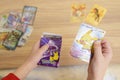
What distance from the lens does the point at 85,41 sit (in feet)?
3.80

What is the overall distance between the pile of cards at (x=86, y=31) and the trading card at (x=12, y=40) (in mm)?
271

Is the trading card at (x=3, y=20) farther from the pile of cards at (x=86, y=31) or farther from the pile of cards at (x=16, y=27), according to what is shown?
the pile of cards at (x=86, y=31)

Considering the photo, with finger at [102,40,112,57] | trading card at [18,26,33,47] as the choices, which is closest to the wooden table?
trading card at [18,26,33,47]

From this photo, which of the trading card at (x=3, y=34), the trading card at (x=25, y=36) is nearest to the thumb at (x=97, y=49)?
the trading card at (x=25, y=36)

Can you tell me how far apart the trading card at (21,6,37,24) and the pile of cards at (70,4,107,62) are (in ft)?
0.65

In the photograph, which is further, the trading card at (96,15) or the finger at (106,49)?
the trading card at (96,15)

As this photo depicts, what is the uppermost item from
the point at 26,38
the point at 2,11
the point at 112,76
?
the point at 2,11

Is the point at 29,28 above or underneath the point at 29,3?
underneath

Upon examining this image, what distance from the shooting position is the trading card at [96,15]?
46.9 inches

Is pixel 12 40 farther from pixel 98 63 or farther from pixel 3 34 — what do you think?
pixel 98 63

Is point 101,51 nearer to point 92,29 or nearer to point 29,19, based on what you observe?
point 92,29

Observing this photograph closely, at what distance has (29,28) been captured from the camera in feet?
3.82

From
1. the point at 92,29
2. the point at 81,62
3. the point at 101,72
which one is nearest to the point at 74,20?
the point at 92,29

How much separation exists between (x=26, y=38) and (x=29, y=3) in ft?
0.62
